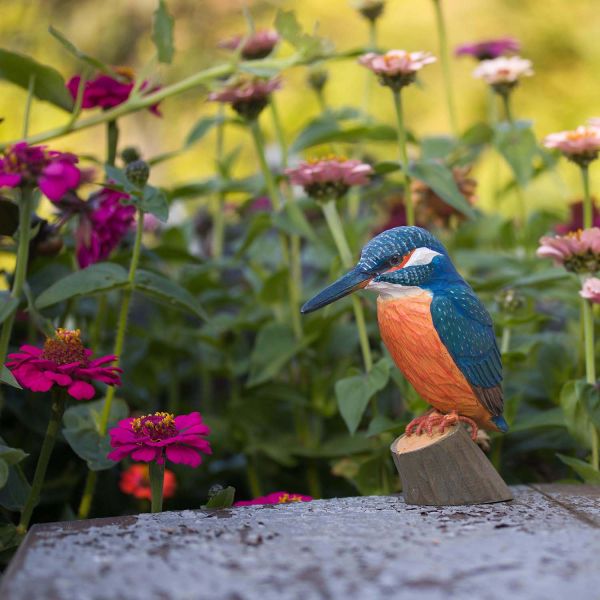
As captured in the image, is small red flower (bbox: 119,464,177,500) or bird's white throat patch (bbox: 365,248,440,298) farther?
small red flower (bbox: 119,464,177,500)

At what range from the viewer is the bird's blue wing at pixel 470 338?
1.27 meters

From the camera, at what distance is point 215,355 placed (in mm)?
2162

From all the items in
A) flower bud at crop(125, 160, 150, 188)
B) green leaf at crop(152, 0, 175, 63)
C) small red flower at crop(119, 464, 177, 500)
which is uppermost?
green leaf at crop(152, 0, 175, 63)

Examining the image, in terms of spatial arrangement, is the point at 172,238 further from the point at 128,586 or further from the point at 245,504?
the point at 128,586

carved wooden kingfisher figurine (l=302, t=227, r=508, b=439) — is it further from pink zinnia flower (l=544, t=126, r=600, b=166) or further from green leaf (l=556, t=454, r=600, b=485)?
pink zinnia flower (l=544, t=126, r=600, b=166)

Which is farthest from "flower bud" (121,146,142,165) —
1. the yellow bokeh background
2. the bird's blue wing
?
the yellow bokeh background

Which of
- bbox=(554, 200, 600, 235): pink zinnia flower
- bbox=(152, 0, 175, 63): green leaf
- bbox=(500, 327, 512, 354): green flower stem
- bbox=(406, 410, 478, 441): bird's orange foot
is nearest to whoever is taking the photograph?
bbox=(406, 410, 478, 441): bird's orange foot

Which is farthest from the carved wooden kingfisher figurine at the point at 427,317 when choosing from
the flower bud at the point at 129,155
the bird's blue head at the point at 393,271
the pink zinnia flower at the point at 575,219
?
the pink zinnia flower at the point at 575,219

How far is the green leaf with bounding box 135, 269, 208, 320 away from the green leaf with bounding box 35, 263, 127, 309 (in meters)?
0.03

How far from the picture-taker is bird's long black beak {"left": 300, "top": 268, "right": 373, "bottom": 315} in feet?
4.20

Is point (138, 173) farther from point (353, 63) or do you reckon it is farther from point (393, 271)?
point (353, 63)

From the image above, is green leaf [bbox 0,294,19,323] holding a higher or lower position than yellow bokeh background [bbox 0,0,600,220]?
lower

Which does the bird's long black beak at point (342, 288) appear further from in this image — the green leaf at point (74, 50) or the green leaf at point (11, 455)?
the green leaf at point (74, 50)

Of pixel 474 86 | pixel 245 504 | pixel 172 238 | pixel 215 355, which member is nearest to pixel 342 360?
pixel 215 355
